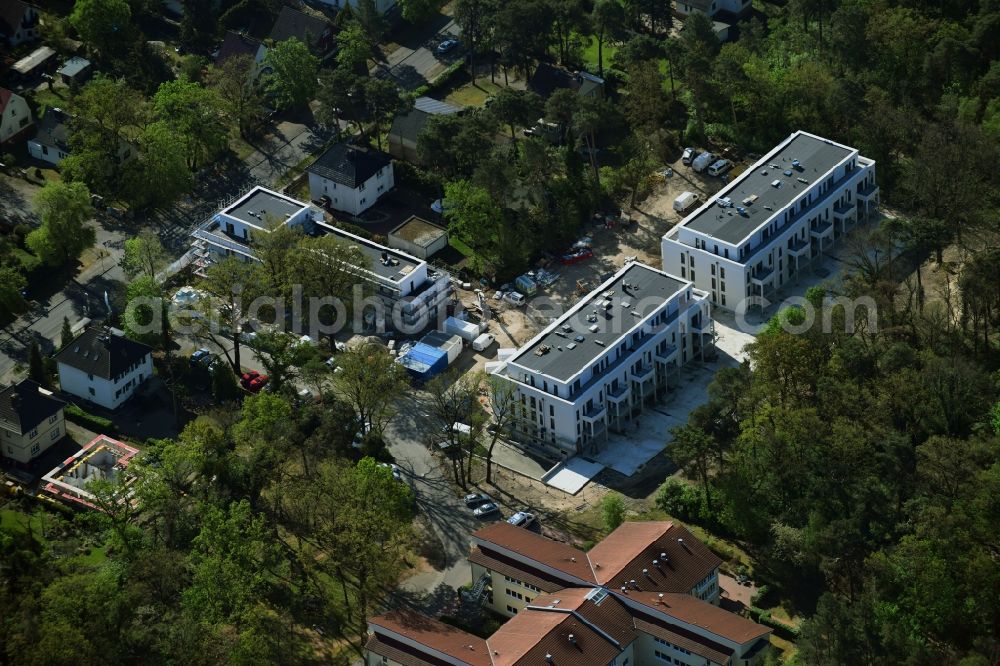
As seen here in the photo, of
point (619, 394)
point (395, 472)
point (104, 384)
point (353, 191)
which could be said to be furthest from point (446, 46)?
point (395, 472)

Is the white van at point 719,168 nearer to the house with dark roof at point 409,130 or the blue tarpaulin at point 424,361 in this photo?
the house with dark roof at point 409,130

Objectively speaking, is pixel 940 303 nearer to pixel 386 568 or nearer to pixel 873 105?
pixel 873 105

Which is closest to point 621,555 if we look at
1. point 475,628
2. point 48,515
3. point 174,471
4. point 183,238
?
point 475,628

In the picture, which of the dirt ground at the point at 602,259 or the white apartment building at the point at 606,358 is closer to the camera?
the white apartment building at the point at 606,358

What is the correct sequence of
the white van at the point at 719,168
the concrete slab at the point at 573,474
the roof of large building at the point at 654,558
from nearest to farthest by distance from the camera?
the roof of large building at the point at 654,558 → the concrete slab at the point at 573,474 → the white van at the point at 719,168

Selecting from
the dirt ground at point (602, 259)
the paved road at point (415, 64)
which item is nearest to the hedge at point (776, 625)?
the dirt ground at point (602, 259)

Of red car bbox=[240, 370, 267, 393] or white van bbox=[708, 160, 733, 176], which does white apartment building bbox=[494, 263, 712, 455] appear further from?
white van bbox=[708, 160, 733, 176]

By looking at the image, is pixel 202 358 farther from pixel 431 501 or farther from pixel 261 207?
pixel 431 501
